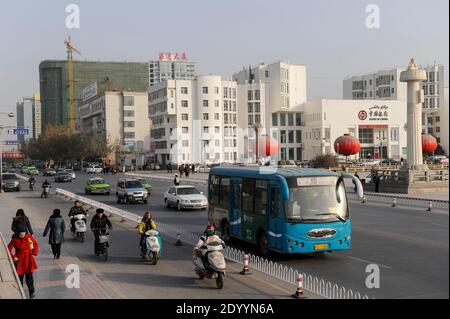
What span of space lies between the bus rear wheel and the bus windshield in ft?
4.35

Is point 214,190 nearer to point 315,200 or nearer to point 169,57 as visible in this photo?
point 315,200

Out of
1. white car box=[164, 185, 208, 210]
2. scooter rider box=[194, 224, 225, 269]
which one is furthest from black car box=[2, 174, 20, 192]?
scooter rider box=[194, 224, 225, 269]

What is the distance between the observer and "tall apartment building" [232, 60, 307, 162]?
10325cm

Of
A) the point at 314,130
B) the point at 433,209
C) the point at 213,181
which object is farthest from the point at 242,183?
the point at 314,130

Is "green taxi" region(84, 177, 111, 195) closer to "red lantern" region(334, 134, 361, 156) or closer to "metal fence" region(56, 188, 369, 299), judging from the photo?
"metal fence" region(56, 188, 369, 299)

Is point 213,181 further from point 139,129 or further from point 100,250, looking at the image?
point 139,129

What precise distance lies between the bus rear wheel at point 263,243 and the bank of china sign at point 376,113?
280ft

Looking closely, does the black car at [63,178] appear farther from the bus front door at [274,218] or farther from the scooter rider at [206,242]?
the scooter rider at [206,242]

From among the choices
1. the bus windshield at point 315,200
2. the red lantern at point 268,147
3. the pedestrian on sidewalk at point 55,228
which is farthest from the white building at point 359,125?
the pedestrian on sidewalk at point 55,228

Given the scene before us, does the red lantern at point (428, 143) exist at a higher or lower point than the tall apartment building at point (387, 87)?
lower

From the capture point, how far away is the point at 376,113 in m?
99.4

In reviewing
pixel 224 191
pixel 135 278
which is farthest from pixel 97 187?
pixel 135 278

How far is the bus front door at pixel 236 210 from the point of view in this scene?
18047 millimetres

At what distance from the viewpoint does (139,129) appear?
424 feet
